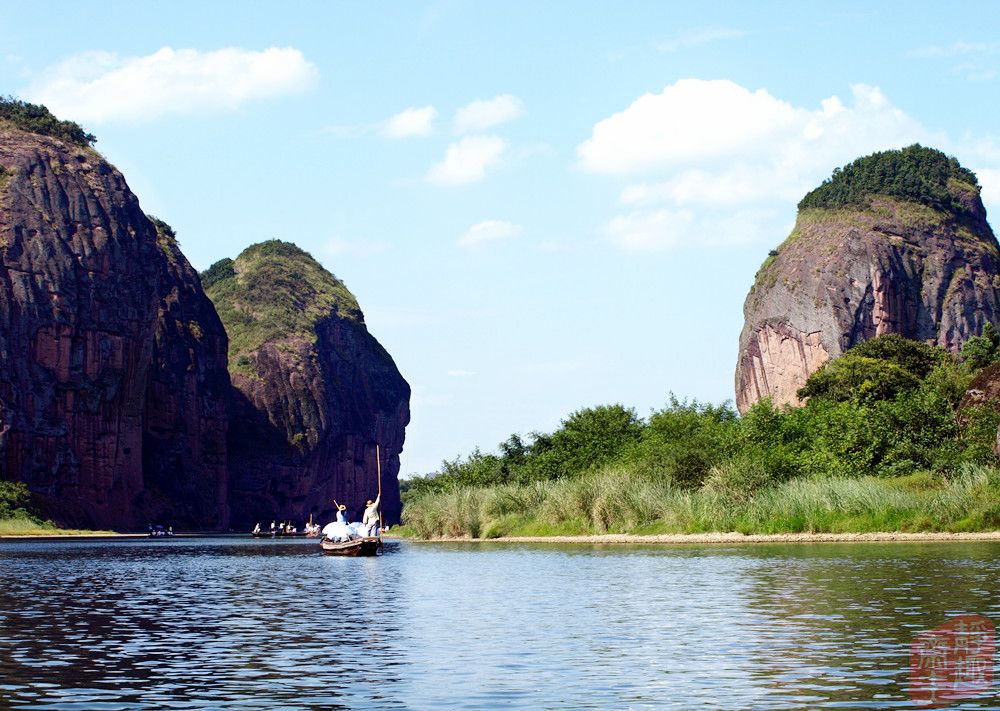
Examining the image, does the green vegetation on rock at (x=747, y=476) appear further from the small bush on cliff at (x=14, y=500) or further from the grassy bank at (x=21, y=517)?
the small bush on cliff at (x=14, y=500)

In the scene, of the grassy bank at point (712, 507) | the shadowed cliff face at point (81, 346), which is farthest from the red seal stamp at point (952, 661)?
the shadowed cliff face at point (81, 346)

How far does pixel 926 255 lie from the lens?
573ft

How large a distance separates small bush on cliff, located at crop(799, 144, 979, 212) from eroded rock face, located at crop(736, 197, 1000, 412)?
183 centimetres

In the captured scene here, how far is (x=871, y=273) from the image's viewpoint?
169 metres

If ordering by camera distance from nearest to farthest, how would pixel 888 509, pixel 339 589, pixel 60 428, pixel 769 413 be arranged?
pixel 339 589, pixel 888 509, pixel 769 413, pixel 60 428

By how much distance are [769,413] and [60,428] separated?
96.8m

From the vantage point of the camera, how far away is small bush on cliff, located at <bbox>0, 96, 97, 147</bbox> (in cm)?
17488

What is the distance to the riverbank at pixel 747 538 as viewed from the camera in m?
61.8

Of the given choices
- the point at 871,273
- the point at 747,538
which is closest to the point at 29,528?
the point at 747,538

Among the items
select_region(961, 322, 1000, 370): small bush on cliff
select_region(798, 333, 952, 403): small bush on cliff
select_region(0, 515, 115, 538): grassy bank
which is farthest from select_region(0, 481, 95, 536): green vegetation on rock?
select_region(961, 322, 1000, 370): small bush on cliff

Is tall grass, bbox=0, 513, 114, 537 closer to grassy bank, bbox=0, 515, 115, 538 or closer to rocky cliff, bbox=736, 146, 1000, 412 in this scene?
grassy bank, bbox=0, 515, 115, 538

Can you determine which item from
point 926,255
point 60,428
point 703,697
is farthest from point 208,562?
point 926,255

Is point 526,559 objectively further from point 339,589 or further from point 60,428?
point 60,428

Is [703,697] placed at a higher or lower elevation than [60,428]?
lower
